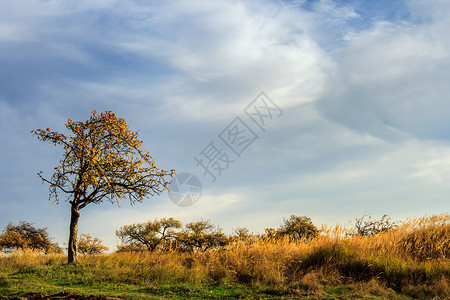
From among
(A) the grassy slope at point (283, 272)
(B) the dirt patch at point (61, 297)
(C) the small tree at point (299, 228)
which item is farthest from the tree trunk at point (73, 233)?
(C) the small tree at point (299, 228)

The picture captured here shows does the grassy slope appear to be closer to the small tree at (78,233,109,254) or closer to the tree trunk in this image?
the tree trunk

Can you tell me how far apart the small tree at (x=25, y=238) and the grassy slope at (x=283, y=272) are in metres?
23.1

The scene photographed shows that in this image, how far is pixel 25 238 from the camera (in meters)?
34.9

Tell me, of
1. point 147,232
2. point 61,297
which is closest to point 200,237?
point 147,232

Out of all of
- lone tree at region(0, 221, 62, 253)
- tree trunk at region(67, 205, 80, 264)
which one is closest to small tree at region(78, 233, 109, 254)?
lone tree at region(0, 221, 62, 253)

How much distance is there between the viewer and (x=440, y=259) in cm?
1174

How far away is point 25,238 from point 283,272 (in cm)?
3245

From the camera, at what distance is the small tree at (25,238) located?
109 feet

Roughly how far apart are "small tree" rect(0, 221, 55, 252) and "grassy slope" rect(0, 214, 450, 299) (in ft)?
75.9

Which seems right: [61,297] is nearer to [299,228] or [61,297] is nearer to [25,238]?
[299,228]

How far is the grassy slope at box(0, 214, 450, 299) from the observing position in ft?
32.0

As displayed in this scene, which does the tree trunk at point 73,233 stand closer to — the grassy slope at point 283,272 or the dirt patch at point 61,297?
the grassy slope at point 283,272

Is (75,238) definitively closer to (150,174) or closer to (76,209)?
(76,209)

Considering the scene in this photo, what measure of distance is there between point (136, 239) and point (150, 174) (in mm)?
15996
